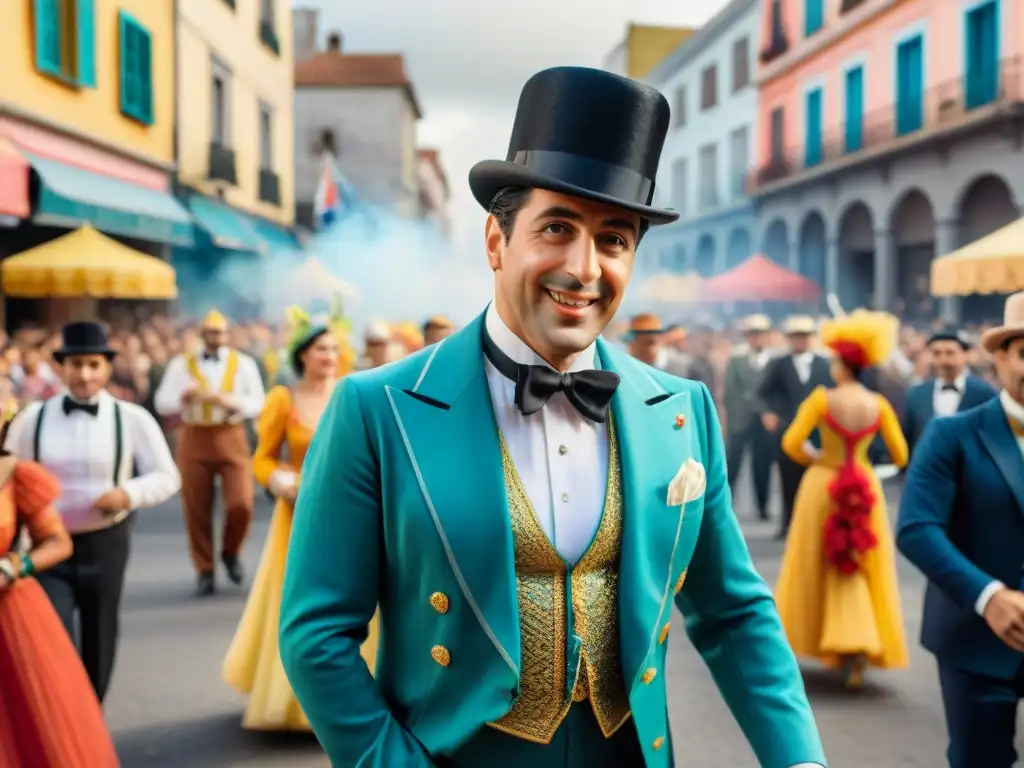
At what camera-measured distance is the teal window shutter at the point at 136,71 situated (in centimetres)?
1750

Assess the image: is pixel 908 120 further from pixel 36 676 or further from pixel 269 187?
pixel 36 676

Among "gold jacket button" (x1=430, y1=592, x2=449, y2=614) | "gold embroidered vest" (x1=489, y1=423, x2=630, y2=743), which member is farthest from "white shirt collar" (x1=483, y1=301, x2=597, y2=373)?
"gold jacket button" (x1=430, y1=592, x2=449, y2=614)

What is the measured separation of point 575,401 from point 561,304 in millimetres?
184

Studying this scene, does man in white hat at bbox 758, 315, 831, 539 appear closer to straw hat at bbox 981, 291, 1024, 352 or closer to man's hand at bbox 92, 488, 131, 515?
man's hand at bbox 92, 488, 131, 515

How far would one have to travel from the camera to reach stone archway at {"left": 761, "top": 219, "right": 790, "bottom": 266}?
33.1 meters

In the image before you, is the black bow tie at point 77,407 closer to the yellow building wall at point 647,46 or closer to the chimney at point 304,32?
the chimney at point 304,32

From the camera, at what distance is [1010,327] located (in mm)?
3572

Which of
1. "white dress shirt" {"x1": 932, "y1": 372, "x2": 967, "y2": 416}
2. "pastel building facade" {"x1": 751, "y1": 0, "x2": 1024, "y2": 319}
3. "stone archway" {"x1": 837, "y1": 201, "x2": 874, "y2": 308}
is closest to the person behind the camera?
"white dress shirt" {"x1": 932, "y1": 372, "x2": 967, "y2": 416}

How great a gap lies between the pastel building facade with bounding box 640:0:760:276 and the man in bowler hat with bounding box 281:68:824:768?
33001mm

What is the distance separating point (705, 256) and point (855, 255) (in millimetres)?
11936

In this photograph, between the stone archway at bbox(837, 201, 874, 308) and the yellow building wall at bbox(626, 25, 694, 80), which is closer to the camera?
the stone archway at bbox(837, 201, 874, 308)

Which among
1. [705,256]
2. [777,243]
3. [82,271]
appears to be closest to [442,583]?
[82,271]

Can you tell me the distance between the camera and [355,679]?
197 centimetres

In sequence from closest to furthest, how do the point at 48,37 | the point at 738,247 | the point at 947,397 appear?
the point at 947,397 → the point at 48,37 → the point at 738,247
